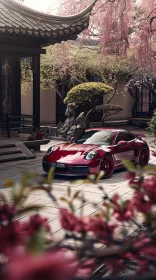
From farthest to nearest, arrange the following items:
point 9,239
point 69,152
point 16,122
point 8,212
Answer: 1. point 16,122
2. point 69,152
3. point 8,212
4. point 9,239

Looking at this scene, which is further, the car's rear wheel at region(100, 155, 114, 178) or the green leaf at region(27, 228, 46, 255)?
the car's rear wheel at region(100, 155, 114, 178)

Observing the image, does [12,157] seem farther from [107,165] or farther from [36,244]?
[36,244]

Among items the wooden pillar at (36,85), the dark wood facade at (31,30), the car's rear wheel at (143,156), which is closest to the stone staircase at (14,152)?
the wooden pillar at (36,85)

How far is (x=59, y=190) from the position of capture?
8.16 meters

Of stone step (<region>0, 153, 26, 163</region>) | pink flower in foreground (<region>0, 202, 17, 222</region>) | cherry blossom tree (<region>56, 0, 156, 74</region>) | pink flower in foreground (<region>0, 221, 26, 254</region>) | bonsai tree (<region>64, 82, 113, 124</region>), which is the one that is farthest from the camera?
bonsai tree (<region>64, 82, 113, 124</region>)

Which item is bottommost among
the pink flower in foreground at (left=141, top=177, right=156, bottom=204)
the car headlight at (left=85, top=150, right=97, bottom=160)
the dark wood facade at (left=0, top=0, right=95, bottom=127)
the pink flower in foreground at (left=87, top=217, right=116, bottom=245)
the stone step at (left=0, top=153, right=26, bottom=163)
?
the stone step at (left=0, top=153, right=26, bottom=163)

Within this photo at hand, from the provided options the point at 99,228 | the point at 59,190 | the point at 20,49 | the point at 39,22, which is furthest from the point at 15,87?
the point at 99,228

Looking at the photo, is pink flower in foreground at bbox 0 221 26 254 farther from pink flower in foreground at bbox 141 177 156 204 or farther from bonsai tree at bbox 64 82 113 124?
bonsai tree at bbox 64 82 113 124

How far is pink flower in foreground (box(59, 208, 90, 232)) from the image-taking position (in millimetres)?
1528

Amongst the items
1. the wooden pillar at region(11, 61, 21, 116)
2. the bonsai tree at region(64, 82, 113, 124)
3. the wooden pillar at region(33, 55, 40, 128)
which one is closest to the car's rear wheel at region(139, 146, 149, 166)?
the wooden pillar at region(33, 55, 40, 128)

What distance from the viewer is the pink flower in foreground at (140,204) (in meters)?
1.57

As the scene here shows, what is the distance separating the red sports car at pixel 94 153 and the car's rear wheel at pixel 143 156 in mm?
56

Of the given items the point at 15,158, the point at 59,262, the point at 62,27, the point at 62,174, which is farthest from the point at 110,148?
the point at 59,262

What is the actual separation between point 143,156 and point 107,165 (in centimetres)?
199
